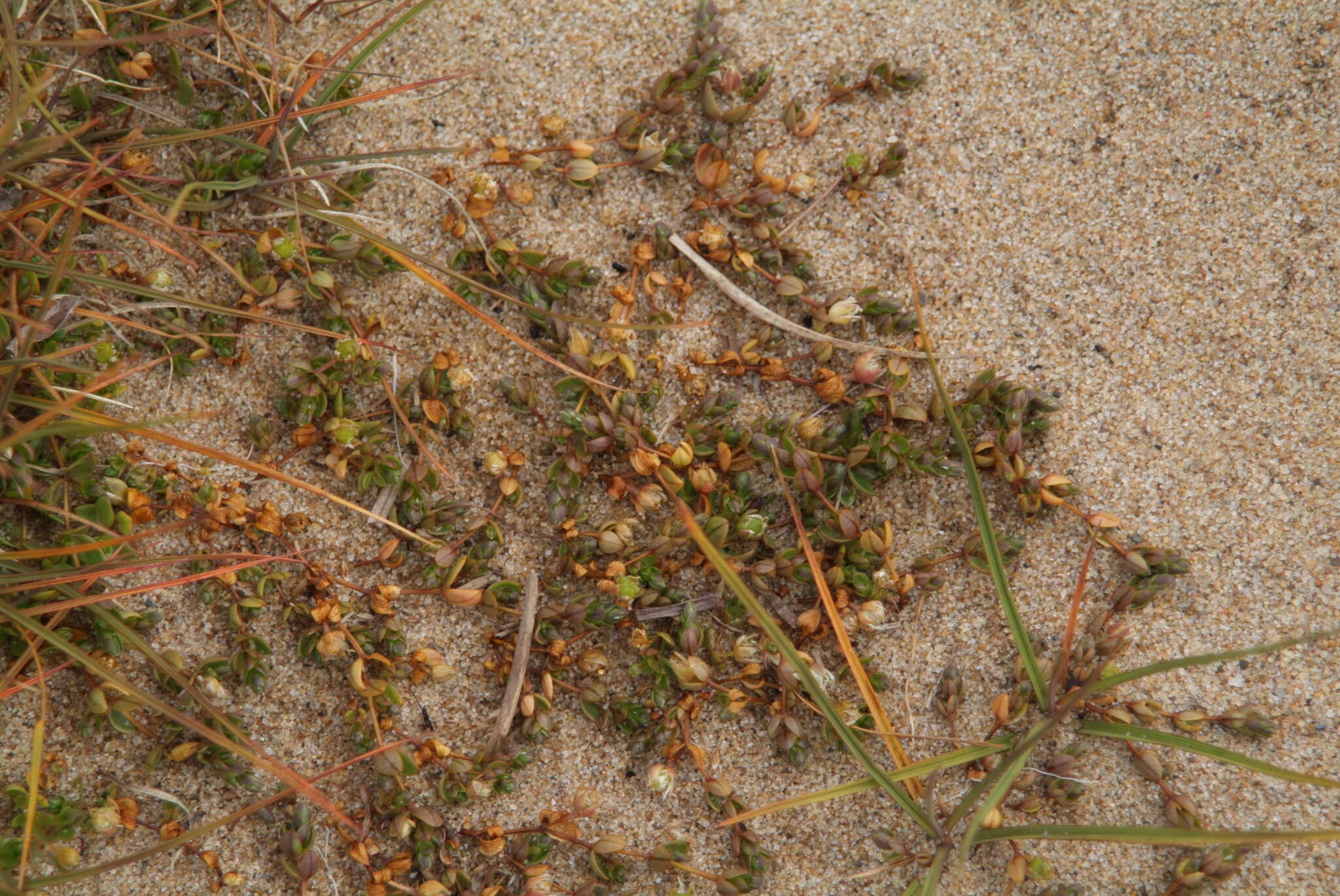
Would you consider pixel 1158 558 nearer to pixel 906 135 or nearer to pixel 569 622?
pixel 906 135

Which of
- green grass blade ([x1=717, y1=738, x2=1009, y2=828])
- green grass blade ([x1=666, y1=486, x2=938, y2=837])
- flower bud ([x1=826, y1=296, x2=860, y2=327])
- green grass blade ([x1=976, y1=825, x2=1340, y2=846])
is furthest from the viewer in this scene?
flower bud ([x1=826, y1=296, x2=860, y2=327])

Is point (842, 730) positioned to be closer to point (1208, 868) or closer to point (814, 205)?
point (1208, 868)

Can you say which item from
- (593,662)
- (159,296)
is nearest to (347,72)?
(159,296)

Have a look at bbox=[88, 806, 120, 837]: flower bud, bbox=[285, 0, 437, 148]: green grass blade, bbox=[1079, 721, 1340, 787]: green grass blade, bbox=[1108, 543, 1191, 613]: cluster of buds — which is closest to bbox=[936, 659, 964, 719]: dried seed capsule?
bbox=[1079, 721, 1340, 787]: green grass blade

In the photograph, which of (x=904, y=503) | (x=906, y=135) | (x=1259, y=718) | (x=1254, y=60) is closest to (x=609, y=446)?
(x=904, y=503)

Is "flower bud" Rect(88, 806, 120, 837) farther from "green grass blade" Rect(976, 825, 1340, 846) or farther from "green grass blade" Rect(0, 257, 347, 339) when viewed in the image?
"green grass blade" Rect(976, 825, 1340, 846)

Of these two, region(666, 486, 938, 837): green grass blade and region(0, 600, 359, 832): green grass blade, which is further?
region(666, 486, 938, 837): green grass blade
